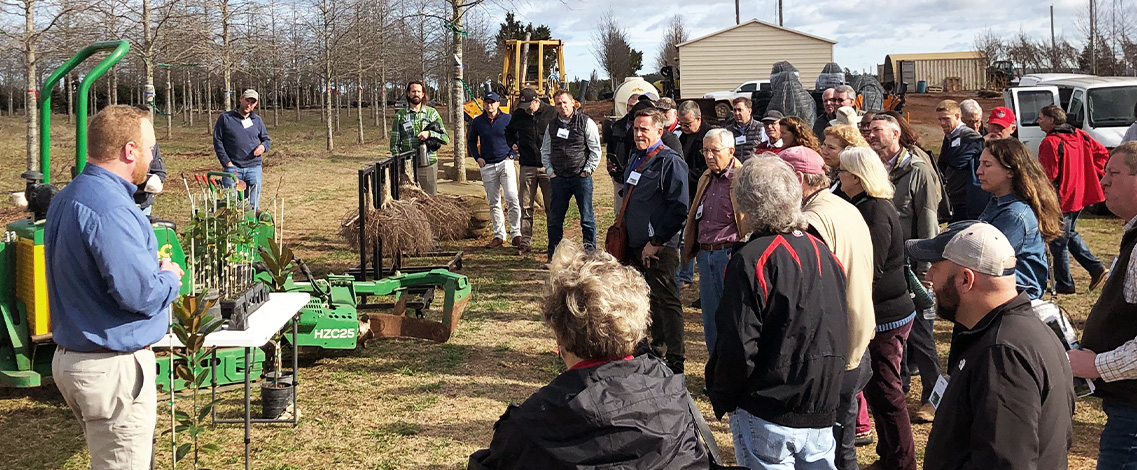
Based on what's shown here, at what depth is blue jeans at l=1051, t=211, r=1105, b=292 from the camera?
8.52 m

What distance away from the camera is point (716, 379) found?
3.13 meters

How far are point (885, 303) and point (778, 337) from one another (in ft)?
4.81

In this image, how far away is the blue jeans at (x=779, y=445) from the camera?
3131mm

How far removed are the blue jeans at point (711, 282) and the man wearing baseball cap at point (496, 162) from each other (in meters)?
5.25

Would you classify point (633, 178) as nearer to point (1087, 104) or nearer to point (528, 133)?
point (528, 133)

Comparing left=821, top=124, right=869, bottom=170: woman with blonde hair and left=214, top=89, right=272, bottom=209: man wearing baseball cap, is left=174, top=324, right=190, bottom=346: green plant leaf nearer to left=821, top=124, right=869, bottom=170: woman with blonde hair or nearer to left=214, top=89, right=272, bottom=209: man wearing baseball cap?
left=821, top=124, right=869, bottom=170: woman with blonde hair

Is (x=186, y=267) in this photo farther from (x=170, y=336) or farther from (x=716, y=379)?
(x=716, y=379)

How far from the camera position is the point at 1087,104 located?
1488 centimetres

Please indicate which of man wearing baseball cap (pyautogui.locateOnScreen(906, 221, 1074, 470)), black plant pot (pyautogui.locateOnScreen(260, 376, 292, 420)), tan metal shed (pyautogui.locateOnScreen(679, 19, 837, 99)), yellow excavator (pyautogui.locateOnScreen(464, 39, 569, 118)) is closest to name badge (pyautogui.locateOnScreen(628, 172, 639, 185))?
black plant pot (pyautogui.locateOnScreen(260, 376, 292, 420))

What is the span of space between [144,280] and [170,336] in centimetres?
104

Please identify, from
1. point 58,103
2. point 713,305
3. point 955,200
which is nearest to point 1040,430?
point 713,305

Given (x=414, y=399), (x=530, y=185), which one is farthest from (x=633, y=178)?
(x=530, y=185)

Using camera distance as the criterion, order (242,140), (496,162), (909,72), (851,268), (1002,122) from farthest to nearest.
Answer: (909,72) < (496,162) < (242,140) < (1002,122) < (851,268)

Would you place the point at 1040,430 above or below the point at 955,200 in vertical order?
below
